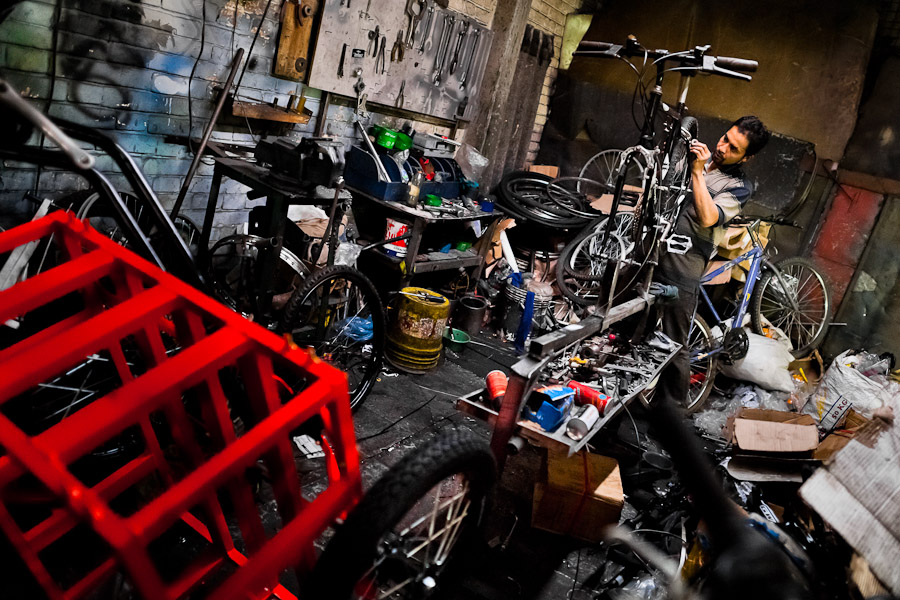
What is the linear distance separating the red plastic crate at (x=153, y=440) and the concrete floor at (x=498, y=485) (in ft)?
3.14

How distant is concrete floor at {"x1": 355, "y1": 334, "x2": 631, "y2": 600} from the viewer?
8.73 ft

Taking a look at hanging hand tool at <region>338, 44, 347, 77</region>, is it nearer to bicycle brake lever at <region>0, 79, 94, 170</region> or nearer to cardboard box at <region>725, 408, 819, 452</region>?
bicycle brake lever at <region>0, 79, 94, 170</region>

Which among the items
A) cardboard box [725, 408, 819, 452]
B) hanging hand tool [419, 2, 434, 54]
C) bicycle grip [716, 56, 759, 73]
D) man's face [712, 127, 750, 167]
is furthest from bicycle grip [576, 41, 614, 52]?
cardboard box [725, 408, 819, 452]

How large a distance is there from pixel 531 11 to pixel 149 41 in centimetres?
471

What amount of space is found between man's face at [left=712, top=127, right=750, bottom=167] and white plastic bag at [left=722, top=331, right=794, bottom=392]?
189 centimetres

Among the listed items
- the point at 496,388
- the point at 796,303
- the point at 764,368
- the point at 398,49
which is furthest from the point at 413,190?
the point at 796,303

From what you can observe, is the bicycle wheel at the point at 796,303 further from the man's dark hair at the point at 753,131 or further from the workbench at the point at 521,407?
the workbench at the point at 521,407

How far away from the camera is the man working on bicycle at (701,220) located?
3986mm

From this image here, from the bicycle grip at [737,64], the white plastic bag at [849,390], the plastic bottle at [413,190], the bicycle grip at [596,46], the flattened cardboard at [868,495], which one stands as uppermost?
Answer: the bicycle grip at [737,64]

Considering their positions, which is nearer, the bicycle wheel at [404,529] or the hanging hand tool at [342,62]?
the bicycle wheel at [404,529]

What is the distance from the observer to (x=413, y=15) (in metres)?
4.95

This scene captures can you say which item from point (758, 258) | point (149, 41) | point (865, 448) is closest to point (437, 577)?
point (865, 448)

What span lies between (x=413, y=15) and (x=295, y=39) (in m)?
1.29

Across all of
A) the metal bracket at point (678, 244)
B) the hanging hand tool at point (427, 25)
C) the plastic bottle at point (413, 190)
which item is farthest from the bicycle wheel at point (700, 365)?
the hanging hand tool at point (427, 25)
